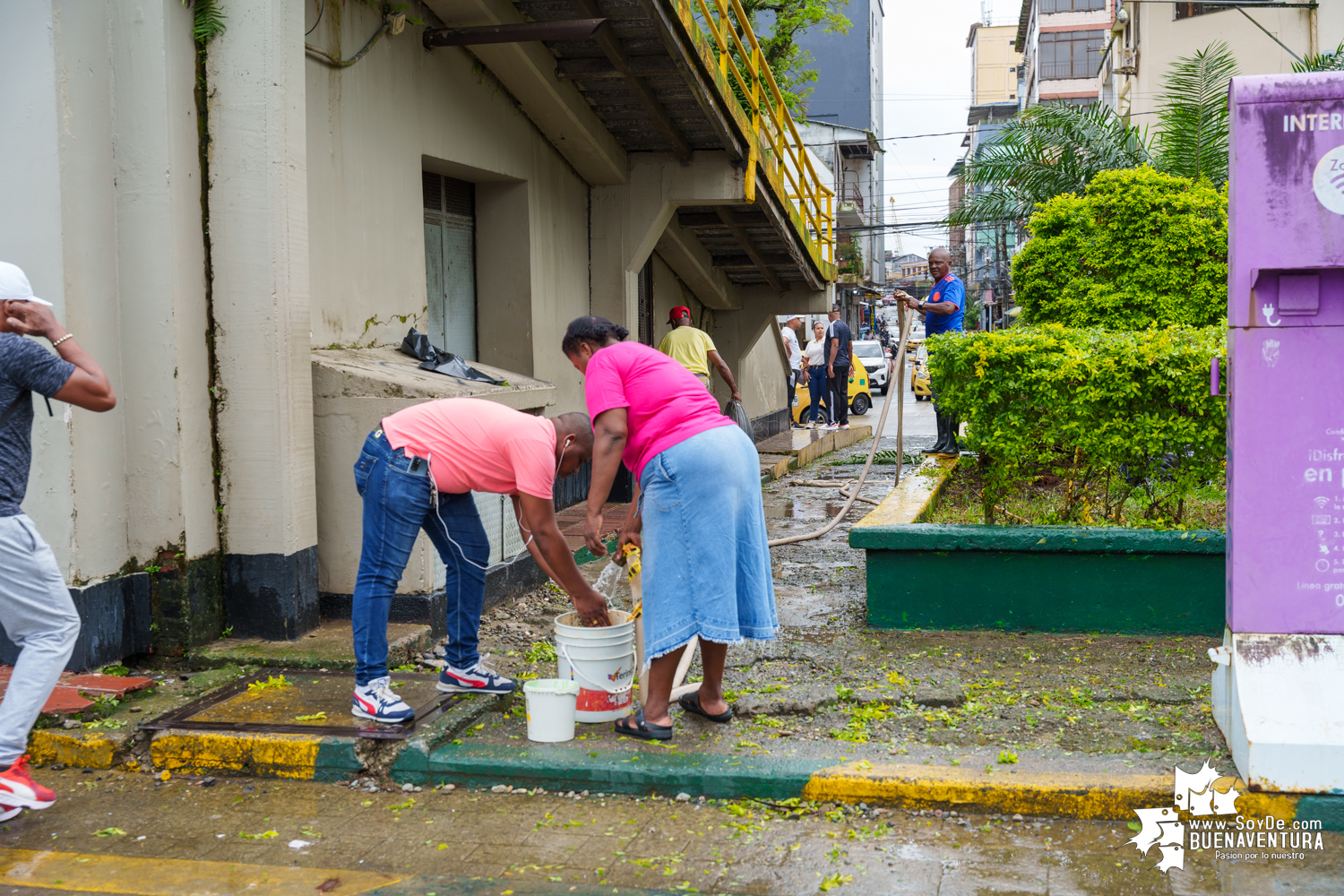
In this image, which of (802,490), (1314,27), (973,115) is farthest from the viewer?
(973,115)

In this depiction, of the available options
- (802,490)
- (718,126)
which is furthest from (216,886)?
(802,490)

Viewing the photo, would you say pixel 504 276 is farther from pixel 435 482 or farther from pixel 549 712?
pixel 549 712

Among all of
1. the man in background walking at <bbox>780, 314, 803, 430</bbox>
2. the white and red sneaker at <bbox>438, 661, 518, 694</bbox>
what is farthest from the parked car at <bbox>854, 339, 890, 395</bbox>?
the white and red sneaker at <bbox>438, 661, 518, 694</bbox>

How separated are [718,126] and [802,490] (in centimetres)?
418

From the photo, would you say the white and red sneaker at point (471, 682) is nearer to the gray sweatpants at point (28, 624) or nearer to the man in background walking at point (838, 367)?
the gray sweatpants at point (28, 624)

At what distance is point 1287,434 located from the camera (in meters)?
3.73

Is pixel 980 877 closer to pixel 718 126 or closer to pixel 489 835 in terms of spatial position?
pixel 489 835

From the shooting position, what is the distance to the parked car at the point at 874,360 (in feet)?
94.8

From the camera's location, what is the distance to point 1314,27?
19.1 m

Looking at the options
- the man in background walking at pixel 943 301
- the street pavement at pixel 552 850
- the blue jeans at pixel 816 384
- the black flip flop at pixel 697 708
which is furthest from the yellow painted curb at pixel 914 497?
the blue jeans at pixel 816 384

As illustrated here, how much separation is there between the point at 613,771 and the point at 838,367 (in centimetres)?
1387

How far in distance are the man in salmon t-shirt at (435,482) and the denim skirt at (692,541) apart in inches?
13.0

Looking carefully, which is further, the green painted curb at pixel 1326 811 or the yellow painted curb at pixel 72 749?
the yellow painted curb at pixel 72 749

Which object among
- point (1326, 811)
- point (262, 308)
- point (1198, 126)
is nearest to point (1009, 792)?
point (1326, 811)
